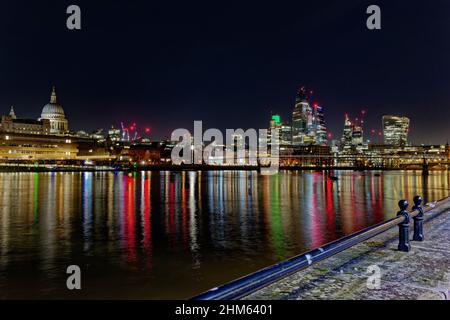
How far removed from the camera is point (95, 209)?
28.0 m

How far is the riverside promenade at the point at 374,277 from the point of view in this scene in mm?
6250

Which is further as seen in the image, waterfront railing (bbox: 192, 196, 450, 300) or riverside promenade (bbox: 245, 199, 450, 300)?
riverside promenade (bbox: 245, 199, 450, 300)

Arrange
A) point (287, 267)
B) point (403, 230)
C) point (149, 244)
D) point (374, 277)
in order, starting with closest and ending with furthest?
point (287, 267) → point (374, 277) → point (403, 230) → point (149, 244)

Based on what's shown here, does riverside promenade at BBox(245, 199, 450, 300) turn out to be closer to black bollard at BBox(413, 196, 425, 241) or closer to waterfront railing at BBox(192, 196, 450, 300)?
black bollard at BBox(413, 196, 425, 241)

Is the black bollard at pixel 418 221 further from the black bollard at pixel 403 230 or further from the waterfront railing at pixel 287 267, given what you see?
the black bollard at pixel 403 230

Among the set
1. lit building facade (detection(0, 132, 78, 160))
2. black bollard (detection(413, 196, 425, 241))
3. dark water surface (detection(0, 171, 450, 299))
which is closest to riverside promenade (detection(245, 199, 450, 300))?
black bollard (detection(413, 196, 425, 241))

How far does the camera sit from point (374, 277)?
23.5 ft

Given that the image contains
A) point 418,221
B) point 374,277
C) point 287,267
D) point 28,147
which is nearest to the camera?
point 287,267

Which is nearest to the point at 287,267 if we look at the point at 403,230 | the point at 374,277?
the point at 374,277

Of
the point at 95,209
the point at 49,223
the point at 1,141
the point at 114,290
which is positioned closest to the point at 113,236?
the point at 49,223

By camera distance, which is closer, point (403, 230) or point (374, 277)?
point (374, 277)

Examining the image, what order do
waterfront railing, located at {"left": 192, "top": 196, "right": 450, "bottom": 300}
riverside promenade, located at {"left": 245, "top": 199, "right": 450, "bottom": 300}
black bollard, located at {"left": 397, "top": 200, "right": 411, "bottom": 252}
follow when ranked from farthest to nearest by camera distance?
black bollard, located at {"left": 397, "top": 200, "right": 411, "bottom": 252} → riverside promenade, located at {"left": 245, "top": 199, "right": 450, "bottom": 300} → waterfront railing, located at {"left": 192, "top": 196, "right": 450, "bottom": 300}

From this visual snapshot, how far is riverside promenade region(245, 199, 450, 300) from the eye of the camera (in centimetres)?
625

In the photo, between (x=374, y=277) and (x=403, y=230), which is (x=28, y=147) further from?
(x=374, y=277)
